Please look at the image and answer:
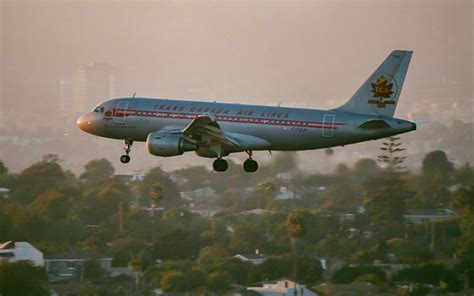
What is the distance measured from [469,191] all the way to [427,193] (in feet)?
9.71

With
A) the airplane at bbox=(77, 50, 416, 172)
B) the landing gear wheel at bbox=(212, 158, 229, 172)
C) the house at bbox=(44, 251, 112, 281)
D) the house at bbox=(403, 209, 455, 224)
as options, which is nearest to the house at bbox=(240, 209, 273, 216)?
the house at bbox=(403, 209, 455, 224)

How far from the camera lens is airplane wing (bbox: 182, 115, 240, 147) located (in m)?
57.6

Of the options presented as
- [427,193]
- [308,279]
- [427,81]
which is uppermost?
[427,81]

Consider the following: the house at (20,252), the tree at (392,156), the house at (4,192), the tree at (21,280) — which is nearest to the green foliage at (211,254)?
the house at (20,252)

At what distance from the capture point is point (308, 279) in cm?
7388

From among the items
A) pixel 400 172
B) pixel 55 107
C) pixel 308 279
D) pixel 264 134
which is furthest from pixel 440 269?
pixel 55 107

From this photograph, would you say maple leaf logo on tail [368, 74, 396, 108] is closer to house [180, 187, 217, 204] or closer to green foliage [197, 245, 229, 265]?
green foliage [197, 245, 229, 265]

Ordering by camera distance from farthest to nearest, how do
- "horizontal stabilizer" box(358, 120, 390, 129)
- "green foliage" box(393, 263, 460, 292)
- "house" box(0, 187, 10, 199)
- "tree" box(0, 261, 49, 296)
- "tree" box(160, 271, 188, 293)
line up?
"house" box(0, 187, 10, 199) < "tree" box(160, 271, 188, 293) < "green foliage" box(393, 263, 460, 292) < "tree" box(0, 261, 49, 296) < "horizontal stabilizer" box(358, 120, 390, 129)

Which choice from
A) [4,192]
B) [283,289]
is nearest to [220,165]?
[283,289]

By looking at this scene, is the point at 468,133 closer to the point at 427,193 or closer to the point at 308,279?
the point at 427,193

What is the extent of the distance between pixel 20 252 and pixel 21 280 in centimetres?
981

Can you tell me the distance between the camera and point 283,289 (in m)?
72.4

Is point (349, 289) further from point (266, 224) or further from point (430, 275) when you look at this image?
point (266, 224)

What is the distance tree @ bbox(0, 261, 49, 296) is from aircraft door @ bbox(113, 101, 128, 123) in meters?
12.4
